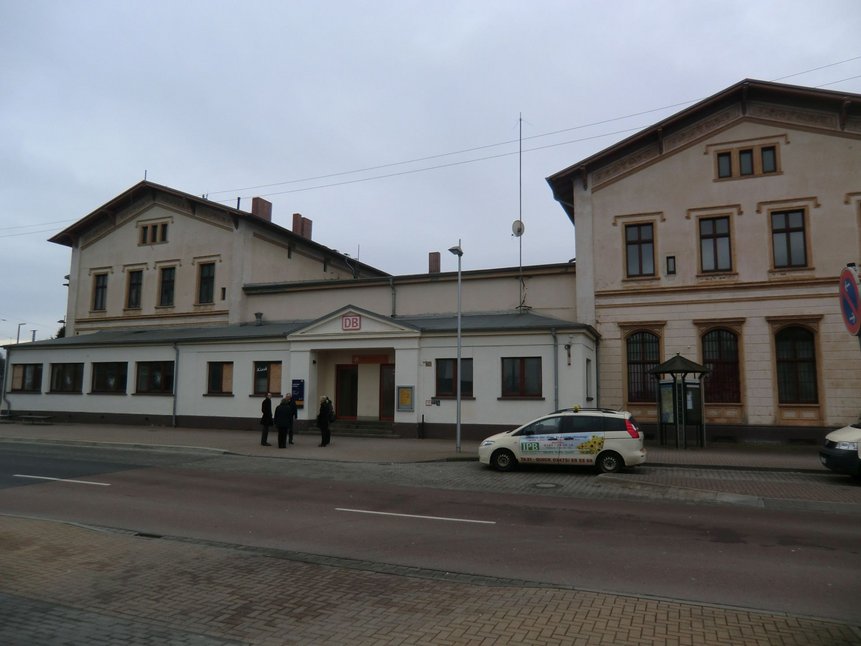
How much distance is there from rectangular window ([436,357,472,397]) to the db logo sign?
372 centimetres

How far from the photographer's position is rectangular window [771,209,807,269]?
893 inches

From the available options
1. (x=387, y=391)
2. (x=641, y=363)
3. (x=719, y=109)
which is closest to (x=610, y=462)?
(x=641, y=363)

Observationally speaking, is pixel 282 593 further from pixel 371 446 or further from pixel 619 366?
pixel 619 366

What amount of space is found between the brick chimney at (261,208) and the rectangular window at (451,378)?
16717 mm

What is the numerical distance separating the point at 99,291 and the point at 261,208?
10606 millimetres

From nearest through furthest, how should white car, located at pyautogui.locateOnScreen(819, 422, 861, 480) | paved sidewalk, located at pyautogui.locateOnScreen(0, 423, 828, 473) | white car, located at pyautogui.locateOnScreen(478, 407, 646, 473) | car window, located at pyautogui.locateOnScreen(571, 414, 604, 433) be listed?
white car, located at pyautogui.locateOnScreen(819, 422, 861, 480)
white car, located at pyautogui.locateOnScreen(478, 407, 646, 473)
car window, located at pyautogui.locateOnScreen(571, 414, 604, 433)
paved sidewalk, located at pyautogui.locateOnScreen(0, 423, 828, 473)

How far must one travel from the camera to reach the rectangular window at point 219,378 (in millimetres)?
27438

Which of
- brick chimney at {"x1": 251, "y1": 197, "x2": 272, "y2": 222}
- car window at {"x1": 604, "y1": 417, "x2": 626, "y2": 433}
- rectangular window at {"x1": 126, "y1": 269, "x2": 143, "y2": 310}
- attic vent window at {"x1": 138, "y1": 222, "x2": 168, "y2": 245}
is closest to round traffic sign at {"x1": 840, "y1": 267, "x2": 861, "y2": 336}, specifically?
car window at {"x1": 604, "y1": 417, "x2": 626, "y2": 433}

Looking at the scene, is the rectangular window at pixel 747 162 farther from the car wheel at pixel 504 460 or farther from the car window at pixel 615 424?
the car wheel at pixel 504 460

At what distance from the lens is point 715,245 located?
23750mm

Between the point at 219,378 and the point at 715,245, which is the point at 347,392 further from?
the point at 715,245

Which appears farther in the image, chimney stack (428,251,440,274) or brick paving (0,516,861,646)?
chimney stack (428,251,440,274)

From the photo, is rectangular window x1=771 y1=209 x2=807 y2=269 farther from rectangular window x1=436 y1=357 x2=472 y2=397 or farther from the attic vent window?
the attic vent window

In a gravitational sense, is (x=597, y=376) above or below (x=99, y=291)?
below
